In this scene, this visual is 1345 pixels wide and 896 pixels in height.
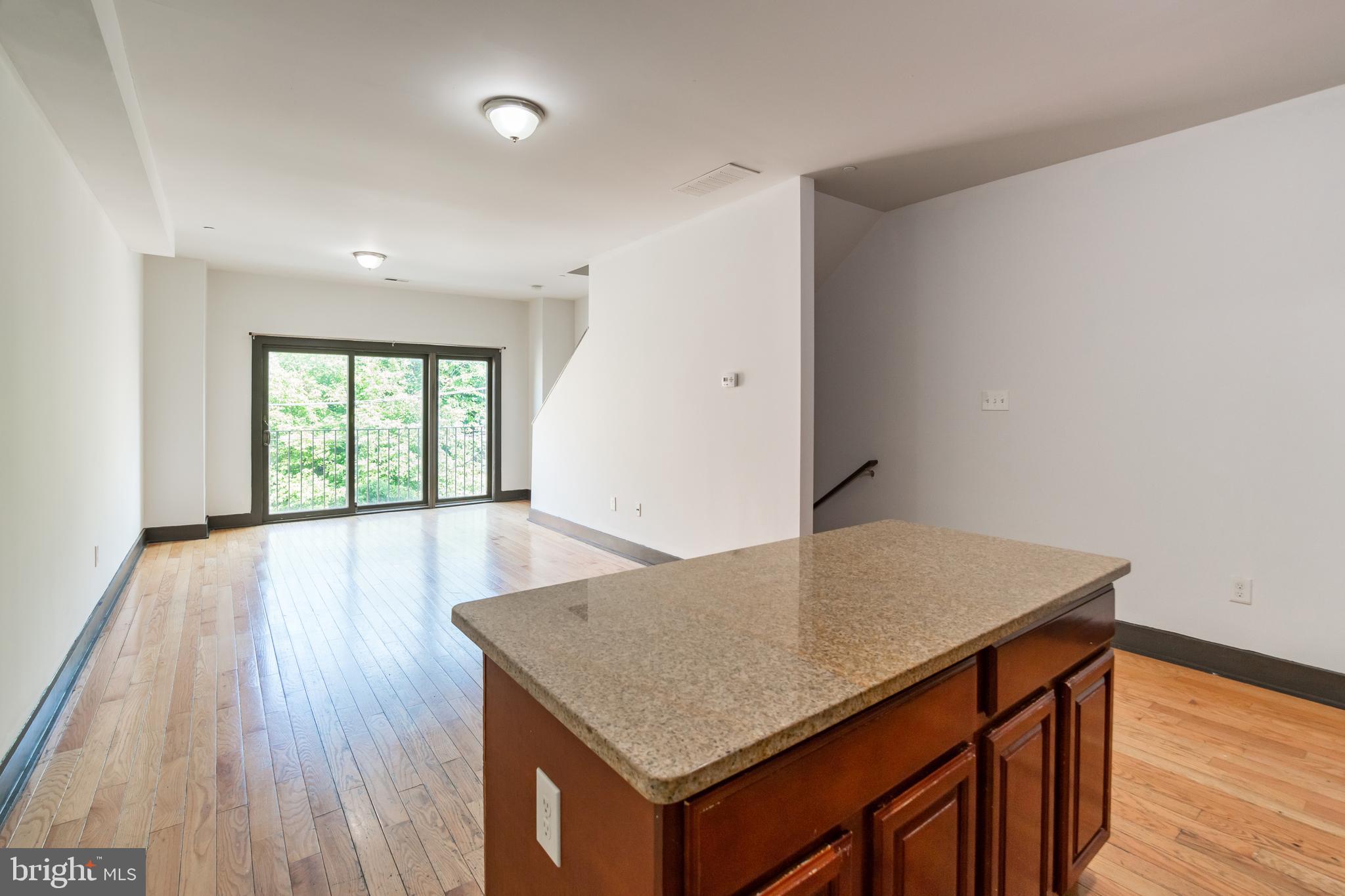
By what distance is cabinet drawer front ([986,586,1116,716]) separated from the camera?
119cm

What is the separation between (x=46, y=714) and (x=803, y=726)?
3.10m

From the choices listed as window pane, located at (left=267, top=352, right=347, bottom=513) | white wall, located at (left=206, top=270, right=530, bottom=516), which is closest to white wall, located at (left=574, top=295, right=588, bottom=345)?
white wall, located at (left=206, top=270, right=530, bottom=516)

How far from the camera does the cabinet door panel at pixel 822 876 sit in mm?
827

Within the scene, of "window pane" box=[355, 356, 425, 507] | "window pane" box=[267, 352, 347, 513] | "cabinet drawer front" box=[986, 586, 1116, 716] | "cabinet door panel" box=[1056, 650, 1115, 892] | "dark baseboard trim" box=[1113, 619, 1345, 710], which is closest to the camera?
"cabinet drawer front" box=[986, 586, 1116, 716]

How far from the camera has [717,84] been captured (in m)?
2.60

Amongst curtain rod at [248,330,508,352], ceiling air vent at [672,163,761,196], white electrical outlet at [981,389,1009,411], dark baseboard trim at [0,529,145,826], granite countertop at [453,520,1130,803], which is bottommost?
dark baseboard trim at [0,529,145,826]

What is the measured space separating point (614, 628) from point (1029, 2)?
93.5 inches

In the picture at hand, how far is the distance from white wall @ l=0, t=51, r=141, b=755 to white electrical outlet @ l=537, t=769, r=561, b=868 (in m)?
2.24

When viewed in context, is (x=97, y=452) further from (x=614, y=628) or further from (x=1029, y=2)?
(x=1029, y=2)

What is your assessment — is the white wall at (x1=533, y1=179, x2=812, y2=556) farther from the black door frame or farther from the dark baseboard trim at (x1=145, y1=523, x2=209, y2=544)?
the dark baseboard trim at (x1=145, y1=523, x2=209, y2=544)

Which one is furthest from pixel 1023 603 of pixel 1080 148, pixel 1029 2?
pixel 1080 148

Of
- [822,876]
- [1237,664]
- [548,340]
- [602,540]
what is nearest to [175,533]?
[602,540]

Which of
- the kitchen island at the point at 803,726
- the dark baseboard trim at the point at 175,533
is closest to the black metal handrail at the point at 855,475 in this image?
the kitchen island at the point at 803,726

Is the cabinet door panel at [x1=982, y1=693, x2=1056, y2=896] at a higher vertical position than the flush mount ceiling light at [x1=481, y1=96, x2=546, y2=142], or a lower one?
lower
